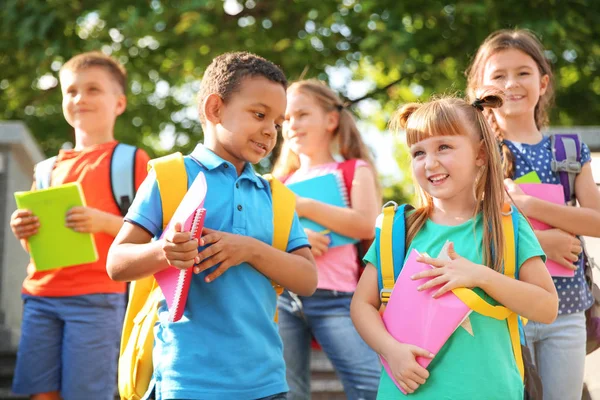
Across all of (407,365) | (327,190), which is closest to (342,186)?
(327,190)

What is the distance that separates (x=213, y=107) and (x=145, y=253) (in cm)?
59

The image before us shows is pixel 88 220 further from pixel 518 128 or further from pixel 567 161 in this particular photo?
pixel 567 161

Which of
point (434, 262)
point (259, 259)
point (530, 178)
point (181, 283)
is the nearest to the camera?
point (181, 283)

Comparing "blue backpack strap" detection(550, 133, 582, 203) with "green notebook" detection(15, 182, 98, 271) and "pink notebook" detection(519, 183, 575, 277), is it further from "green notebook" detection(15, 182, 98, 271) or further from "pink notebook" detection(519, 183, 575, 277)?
"green notebook" detection(15, 182, 98, 271)

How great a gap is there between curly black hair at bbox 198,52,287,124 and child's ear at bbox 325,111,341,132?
1367 millimetres

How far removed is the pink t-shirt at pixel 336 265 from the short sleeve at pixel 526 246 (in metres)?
1.24

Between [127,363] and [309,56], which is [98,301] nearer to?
[127,363]

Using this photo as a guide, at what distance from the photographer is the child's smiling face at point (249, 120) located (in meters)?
2.73

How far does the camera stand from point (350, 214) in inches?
150

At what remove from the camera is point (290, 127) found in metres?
4.15

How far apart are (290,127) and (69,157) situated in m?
1.08

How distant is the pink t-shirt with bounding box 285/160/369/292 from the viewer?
373 cm

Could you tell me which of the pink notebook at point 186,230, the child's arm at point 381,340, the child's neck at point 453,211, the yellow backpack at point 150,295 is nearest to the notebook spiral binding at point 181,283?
the pink notebook at point 186,230

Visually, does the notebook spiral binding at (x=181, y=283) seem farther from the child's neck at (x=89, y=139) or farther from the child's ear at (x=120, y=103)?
the child's ear at (x=120, y=103)
